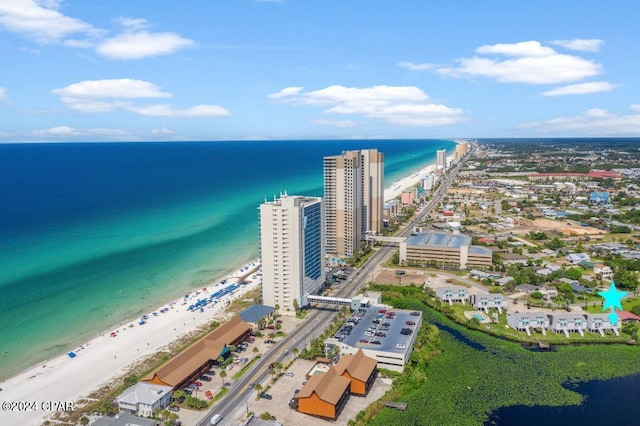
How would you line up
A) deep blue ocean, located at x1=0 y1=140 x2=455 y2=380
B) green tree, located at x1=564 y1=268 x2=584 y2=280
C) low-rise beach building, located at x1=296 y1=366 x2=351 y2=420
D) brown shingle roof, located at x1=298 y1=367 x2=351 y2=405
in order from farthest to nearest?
green tree, located at x1=564 y1=268 x2=584 y2=280 < deep blue ocean, located at x1=0 y1=140 x2=455 y2=380 < brown shingle roof, located at x1=298 y1=367 x2=351 y2=405 < low-rise beach building, located at x1=296 y1=366 x2=351 y2=420

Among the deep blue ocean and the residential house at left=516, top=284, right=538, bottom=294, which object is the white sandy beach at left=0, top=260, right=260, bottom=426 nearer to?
the deep blue ocean

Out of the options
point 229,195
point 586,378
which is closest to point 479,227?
point 586,378

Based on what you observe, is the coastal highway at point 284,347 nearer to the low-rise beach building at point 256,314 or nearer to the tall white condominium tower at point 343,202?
the low-rise beach building at point 256,314

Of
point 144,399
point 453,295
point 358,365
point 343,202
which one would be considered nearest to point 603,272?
point 453,295

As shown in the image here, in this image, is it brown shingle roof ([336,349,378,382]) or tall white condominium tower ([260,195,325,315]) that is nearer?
brown shingle roof ([336,349,378,382])

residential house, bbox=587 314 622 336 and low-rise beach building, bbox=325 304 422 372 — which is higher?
low-rise beach building, bbox=325 304 422 372

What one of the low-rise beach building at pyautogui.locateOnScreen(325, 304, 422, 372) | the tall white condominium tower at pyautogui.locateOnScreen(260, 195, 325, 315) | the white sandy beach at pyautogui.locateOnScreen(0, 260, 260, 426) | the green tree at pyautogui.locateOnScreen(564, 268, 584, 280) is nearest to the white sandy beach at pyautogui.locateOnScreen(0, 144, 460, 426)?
the white sandy beach at pyautogui.locateOnScreen(0, 260, 260, 426)

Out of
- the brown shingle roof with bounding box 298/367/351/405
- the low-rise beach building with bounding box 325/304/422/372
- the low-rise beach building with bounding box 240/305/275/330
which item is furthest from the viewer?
the low-rise beach building with bounding box 240/305/275/330
